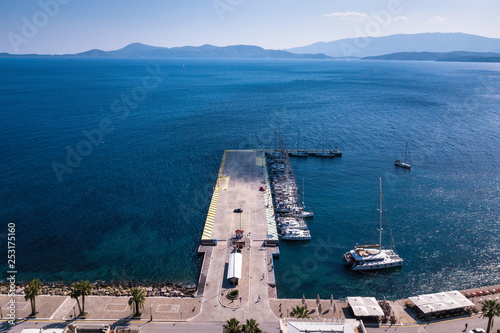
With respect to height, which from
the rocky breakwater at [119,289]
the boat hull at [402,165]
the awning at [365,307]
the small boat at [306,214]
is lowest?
the rocky breakwater at [119,289]

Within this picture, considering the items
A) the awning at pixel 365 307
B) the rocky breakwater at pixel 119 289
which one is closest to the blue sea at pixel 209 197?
the rocky breakwater at pixel 119 289

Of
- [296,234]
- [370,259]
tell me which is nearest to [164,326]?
[296,234]

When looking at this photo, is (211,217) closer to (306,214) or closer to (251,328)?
(306,214)

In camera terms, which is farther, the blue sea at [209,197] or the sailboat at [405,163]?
the sailboat at [405,163]

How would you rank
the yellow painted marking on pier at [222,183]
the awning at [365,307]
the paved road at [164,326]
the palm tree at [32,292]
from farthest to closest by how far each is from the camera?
1. the yellow painted marking on pier at [222,183]
2. the awning at [365,307]
3. the palm tree at [32,292]
4. the paved road at [164,326]

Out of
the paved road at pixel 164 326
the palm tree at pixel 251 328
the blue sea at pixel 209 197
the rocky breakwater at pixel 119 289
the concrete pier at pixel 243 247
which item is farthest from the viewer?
the blue sea at pixel 209 197

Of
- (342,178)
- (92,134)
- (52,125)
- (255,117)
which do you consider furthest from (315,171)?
(52,125)

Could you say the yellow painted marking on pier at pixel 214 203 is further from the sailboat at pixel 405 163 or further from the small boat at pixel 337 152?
the sailboat at pixel 405 163
